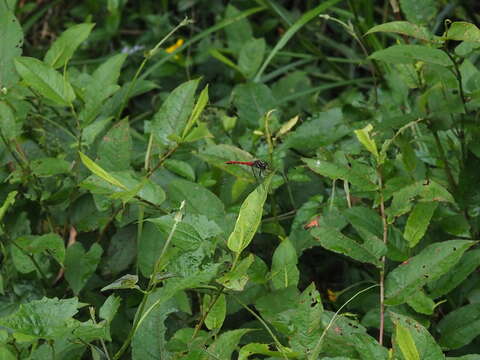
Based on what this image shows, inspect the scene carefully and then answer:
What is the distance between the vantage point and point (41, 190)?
146 centimetres

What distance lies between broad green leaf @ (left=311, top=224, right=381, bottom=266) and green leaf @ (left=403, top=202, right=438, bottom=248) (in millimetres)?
70

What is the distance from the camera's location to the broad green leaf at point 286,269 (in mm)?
1186

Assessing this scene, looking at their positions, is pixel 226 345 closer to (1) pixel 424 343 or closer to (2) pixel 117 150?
(1) pixel 424 343

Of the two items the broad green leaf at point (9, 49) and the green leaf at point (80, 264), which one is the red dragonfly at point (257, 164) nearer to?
the green leaf at point (80, 264)

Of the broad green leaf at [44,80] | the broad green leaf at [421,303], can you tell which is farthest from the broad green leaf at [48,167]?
the broad green leaf at [421,303]

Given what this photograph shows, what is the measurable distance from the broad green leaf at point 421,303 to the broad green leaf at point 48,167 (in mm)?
645

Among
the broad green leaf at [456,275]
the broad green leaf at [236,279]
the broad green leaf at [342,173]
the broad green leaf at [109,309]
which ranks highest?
the broad green leaf at [236,279]

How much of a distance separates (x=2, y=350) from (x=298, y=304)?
392 millimetres

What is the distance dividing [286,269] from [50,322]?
0.37 meters

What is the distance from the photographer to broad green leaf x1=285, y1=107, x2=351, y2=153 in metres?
1.49

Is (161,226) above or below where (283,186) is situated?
above

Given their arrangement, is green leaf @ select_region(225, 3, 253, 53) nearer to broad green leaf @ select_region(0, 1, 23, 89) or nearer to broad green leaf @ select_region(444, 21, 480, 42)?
broad green leaf @ select_region(0, 1, 23, 89)

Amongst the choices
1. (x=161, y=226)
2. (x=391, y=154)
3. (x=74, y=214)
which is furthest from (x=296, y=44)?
(x=161, y=226)

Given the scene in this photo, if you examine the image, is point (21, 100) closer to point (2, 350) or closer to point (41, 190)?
point (41, 190)
